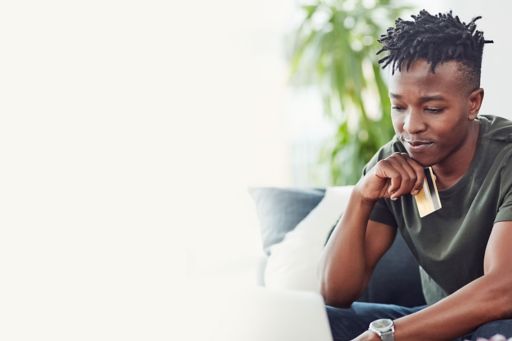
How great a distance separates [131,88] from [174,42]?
1.42ft

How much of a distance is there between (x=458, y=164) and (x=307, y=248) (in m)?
0.63

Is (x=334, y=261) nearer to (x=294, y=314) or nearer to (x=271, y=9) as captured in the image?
(x=294, y=314)

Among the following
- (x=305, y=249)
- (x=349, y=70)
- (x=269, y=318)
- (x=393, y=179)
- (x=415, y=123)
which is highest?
(x=349, y=70)

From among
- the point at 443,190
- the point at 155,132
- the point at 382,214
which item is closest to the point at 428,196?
the point at 443,190

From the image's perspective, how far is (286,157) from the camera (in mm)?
4051

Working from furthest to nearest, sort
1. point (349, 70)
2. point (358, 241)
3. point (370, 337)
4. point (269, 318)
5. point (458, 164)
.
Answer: point (349, 70), point (358, 241), point (458, 164), point (370, 337), point (269, 318)

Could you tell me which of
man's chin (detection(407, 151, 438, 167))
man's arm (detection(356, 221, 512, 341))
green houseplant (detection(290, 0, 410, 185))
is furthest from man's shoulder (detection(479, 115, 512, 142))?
green houseplant (detection(290, 0, 410, 185))

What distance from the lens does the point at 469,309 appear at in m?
1.35

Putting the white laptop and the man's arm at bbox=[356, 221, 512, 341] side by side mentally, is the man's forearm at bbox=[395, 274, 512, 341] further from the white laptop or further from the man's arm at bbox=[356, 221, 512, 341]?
the white laptop

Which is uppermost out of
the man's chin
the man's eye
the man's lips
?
the man's eye

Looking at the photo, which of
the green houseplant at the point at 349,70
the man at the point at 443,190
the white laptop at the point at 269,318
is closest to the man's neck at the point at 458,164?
the man at the point at 443,190

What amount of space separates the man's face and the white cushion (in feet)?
2.13

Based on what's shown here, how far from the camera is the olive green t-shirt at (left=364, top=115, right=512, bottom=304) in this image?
150 cm

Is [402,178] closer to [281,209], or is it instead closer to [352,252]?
[352,252]
